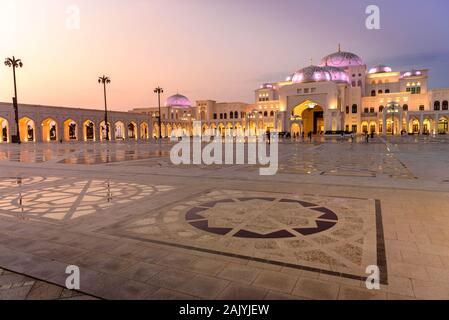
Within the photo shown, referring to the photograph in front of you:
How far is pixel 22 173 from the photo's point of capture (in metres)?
11.8

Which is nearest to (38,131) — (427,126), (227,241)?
(227,241)

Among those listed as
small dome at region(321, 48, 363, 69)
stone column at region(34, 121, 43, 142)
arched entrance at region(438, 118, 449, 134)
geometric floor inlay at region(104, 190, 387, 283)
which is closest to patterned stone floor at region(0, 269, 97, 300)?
geometric floor inlay at region(104, 190, 387, 283)

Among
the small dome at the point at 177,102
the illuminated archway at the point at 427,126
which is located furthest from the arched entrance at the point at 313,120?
the small dome at the point at 177,102

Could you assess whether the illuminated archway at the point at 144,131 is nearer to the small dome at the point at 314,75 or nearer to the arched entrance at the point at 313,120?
the small dome at the point at 314,75

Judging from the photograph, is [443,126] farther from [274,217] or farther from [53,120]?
[53,120]

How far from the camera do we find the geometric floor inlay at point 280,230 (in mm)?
3783

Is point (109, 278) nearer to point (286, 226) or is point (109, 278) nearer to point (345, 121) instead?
point (286, 226)

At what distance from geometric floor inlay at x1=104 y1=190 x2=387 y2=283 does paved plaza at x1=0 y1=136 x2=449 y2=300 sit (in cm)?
2

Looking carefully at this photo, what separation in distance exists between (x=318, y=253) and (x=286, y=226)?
109cm

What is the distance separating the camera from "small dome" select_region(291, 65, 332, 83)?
189 feet

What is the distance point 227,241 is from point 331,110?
55282 millimetres

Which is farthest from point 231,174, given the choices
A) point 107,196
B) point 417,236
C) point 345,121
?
point 345,121

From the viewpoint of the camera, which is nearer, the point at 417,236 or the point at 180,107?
the point at 417,236

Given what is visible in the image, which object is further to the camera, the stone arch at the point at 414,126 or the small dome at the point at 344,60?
the small dome at the point at 344,60
